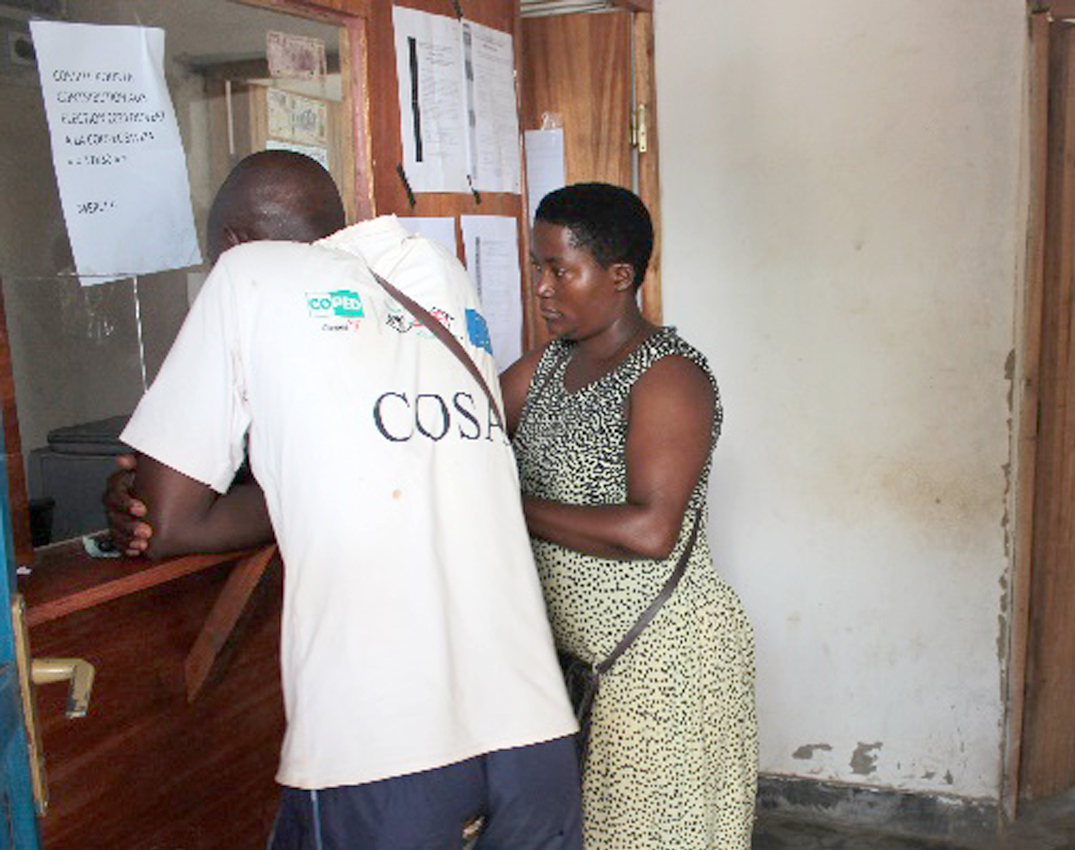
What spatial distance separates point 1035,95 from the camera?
292 cm

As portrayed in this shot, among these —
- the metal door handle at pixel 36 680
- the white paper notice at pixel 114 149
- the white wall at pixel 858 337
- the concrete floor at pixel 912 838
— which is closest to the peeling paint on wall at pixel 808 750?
the white wall at pixel 858 337

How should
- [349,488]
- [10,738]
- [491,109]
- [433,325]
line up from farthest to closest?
[491,109], [433,325], [349,488], [10,738]

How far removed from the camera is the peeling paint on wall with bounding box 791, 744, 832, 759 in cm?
336

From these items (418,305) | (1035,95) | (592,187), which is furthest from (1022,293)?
(418,305)

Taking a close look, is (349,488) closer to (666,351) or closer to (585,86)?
(666,351)

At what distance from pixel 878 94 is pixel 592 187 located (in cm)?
130

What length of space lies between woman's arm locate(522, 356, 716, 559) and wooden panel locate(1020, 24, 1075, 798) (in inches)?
63.5

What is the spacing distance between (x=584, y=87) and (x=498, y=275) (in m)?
0.65

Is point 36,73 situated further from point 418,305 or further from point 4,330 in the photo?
point 418,305

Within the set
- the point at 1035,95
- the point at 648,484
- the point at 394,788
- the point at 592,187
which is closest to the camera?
the point at 394,788

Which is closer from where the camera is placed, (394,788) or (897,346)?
(394,788)

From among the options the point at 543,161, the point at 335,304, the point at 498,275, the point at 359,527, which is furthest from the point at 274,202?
the point at 543,161

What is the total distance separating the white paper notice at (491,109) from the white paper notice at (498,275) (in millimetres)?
94

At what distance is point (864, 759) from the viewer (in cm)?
333
